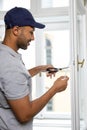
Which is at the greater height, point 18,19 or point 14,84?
point 18,19

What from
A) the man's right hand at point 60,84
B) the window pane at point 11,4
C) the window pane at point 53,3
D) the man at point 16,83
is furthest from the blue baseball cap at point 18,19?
the window pane at point 11,4

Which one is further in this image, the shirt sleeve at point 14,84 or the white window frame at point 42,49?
the white window frame at point 42,49

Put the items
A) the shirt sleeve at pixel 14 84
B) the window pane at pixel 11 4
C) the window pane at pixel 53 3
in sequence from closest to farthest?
the shirt sleeve at pixel 14 84, the window pane at pixel 53 3, the window pane at pixel 11 4

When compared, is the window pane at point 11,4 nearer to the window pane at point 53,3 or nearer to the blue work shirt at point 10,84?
the window pane at point 53,3

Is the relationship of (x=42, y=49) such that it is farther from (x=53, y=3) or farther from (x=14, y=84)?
(x=14, y=84)

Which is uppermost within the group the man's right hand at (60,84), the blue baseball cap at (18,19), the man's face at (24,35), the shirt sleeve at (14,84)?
the blue baseball cap at (18,19)

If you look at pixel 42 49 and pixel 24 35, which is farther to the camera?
pixel 42 49

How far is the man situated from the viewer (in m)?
1.18

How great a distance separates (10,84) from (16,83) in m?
0.03

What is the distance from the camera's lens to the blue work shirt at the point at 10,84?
1.18 metres

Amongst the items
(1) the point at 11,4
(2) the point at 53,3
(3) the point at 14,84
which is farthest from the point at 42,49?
(3) the point at 14,84

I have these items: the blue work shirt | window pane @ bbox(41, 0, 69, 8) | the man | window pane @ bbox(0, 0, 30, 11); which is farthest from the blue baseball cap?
window pane @ bbox(0, 0, 30, 11)

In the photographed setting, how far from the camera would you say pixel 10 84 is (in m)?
1.18

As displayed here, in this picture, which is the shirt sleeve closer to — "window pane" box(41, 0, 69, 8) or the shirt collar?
the shirt collar
